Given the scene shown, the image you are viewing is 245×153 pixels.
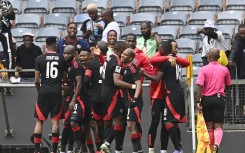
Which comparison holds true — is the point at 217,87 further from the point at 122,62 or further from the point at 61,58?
the point at 61,58

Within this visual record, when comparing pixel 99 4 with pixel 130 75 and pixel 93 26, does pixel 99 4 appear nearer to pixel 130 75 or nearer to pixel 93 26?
pixel 93 26

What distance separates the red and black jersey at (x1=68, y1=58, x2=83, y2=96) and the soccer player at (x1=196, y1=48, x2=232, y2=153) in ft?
7.03

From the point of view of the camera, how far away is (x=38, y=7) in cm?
2389

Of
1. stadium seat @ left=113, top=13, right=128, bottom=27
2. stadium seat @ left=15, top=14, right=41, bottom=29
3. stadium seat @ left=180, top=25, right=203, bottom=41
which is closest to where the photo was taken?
stadium seat @ left=180, top=25, right=203, bottom=41

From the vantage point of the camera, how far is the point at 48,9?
23969mm

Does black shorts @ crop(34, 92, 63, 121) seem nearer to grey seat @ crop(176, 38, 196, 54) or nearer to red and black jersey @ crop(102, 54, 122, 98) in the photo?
red and black jersey @ crop(102, 54, 122, 98)

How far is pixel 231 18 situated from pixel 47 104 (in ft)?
21.8

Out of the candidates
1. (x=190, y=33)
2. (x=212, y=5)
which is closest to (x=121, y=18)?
(x=190, y=33)

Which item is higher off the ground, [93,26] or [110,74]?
[93,26]

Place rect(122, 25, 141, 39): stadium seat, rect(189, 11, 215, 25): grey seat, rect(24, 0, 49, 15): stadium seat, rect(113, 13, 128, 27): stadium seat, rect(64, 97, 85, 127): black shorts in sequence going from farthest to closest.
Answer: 1. rect(24, 0, 49, 15): stadium seat
2. rect(113, 13, 128, 27): stadium seat
3. rect(189, 11, 215, 25): grey seat
4. rect(122, 25, 141, 39): stadium seat
5. rect(64, 97, 85, 127): black shorts

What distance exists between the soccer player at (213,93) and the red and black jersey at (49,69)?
2505 mm

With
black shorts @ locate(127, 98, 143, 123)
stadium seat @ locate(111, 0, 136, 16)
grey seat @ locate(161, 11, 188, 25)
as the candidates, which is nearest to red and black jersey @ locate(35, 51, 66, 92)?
black shorts @ locate(127, 98, 143, 123)

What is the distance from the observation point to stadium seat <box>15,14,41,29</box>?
76.0 feet

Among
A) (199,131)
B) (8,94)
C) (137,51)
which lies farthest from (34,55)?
(199,131)
